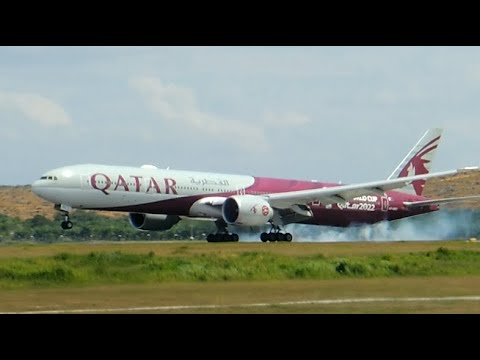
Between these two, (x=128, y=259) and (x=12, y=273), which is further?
(x=128, y=259)

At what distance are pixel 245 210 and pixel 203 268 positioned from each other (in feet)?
71.9

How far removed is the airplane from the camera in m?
58.2

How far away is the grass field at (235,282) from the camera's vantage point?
28.7 meters

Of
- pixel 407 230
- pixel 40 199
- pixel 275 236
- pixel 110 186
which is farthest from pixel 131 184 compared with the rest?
pixel 40 199

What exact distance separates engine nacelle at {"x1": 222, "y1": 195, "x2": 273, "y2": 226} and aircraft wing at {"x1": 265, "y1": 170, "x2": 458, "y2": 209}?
2.51 m

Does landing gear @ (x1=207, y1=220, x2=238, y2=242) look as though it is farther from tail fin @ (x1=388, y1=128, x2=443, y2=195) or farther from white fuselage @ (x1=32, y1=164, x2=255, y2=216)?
tail fin @ (x1=388, y1=128, x2=443, y2=195)

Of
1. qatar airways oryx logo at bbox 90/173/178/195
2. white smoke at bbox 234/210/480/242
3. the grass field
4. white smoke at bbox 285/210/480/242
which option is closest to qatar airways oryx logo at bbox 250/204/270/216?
qatar airways oryx logo at bbox 90/173/178/195

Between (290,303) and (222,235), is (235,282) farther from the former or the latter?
(222,235)

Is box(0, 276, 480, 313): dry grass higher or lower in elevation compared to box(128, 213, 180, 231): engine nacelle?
lower

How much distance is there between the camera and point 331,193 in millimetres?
64000
